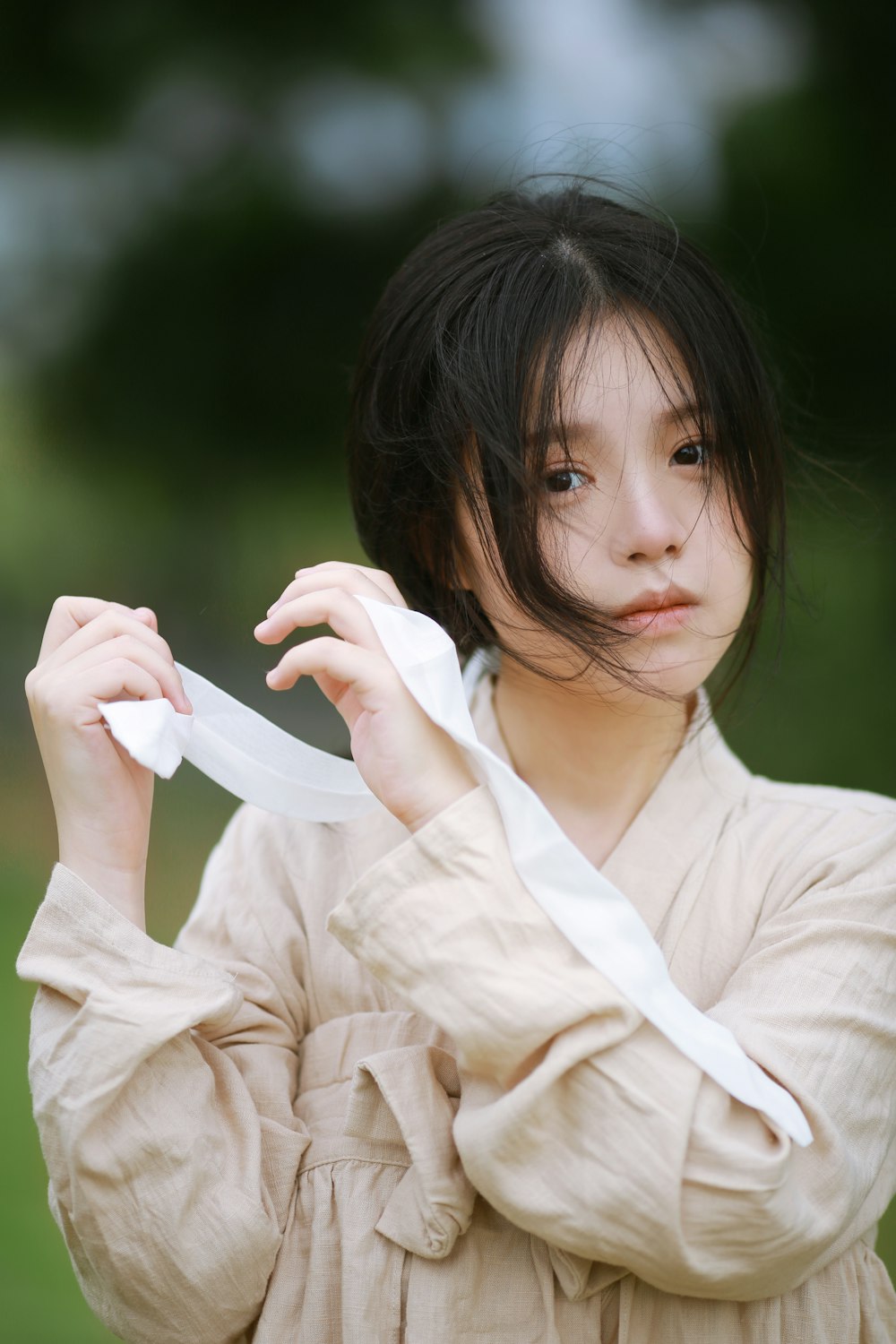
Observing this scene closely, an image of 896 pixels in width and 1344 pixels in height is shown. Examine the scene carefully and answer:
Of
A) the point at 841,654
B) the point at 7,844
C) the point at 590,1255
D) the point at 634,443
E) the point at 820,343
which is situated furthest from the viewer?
the point at 841,654

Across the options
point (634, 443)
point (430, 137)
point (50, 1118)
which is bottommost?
point (50, 1118)

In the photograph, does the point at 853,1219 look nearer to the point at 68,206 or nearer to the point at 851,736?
the point at 851,736

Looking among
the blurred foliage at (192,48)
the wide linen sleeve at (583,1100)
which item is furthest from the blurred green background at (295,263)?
the wide linen sleeve at (583,1100)

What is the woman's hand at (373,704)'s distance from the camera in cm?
72

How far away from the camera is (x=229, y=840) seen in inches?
39.6

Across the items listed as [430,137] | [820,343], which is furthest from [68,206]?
[820,343]

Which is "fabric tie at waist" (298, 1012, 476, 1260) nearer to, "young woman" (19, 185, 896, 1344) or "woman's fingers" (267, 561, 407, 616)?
"young woman" (19, 185, 896, 1344)

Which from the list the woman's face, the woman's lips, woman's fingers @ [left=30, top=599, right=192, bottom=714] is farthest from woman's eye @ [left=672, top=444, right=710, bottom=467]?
woman's fingers @ [left=30, top=599, right=192, bottom=714]

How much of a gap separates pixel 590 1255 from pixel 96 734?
423 millimetres

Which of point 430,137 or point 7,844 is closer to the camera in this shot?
point 7,844

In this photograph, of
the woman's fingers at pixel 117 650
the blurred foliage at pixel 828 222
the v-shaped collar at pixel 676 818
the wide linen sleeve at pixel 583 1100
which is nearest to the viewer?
the wide linen sleeve at pixel 583 1100

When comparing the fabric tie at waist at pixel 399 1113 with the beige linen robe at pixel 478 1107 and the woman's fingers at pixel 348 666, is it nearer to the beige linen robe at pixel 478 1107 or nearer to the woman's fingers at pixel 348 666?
the beige linen robe at pixel 478 1107

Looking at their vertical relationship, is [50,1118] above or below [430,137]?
below

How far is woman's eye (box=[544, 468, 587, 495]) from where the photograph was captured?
835mm
